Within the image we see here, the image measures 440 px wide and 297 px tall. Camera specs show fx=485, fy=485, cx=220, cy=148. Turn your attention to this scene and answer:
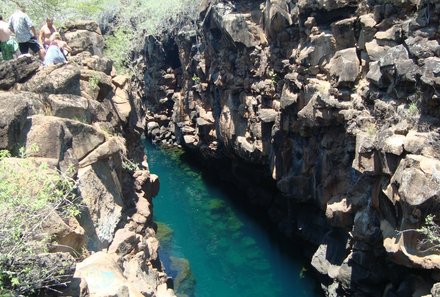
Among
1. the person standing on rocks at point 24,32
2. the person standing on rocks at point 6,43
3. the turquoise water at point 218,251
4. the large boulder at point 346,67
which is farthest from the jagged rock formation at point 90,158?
the large boulder at point 346,67

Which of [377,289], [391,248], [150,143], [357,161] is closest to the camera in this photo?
[391,248]

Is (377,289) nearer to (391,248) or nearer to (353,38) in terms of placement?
(391,248)

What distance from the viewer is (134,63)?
41219 millimetres

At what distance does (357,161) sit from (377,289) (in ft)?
14.3

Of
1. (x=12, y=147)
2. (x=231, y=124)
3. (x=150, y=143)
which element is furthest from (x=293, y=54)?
(x=150, y=143)

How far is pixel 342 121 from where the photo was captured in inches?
651

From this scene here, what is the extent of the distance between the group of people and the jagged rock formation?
69 cm

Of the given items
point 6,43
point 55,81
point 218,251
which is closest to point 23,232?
point 55,81

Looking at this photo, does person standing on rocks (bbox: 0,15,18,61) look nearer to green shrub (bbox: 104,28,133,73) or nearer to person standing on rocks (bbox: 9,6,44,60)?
person standing on rocks (bbox: 9,6,44,60)

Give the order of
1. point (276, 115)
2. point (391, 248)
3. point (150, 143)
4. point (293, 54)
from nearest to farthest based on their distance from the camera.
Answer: point (391, 248), point (293, 54), point (276, 115), point (150, 143)

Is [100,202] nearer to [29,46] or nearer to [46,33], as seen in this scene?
[29,46]

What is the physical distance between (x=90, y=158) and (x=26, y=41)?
444 cm

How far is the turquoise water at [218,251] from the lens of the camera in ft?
62.8

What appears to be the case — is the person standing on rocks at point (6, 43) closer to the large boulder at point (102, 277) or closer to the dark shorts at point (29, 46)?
the dark shorts at point (29, 46)
